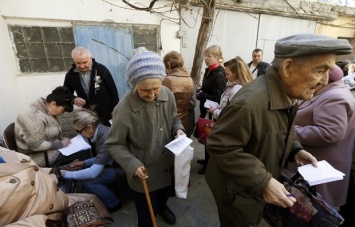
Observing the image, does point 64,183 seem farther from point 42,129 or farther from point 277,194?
point 277,194

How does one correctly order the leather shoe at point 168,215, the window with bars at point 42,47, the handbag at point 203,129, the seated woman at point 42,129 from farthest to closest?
1. the window with bars at point 42,47
2. the handbag at point 203,129
3. the seated woman at point 42,129
4. the leather shoe at point 168,215

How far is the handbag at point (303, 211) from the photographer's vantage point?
130cm

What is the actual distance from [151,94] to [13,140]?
221 cm

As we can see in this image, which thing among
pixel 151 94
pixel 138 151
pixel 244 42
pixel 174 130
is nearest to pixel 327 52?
pixel 151 94

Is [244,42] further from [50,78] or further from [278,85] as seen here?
[278,85]

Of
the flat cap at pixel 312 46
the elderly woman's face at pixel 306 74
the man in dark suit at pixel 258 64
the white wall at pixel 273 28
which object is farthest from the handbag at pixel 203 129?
the white wall at pixel 273 28

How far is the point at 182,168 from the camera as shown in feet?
6.56

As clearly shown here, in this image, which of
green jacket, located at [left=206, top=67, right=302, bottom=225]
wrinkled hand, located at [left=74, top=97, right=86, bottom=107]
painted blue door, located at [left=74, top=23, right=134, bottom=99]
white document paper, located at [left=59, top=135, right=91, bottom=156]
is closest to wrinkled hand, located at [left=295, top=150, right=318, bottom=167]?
green jacket, located at [left=206, top=67, right=302, bottom=225]

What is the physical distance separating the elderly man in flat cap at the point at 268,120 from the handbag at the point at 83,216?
1197 mm

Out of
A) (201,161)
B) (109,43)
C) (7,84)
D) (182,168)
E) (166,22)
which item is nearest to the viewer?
(182,168)

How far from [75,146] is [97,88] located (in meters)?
1.01

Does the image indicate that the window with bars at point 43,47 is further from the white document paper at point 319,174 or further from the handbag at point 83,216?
the white document paper at point 319,174

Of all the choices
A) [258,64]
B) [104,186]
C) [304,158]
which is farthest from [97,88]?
[258,64]

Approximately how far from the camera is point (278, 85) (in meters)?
1.29
